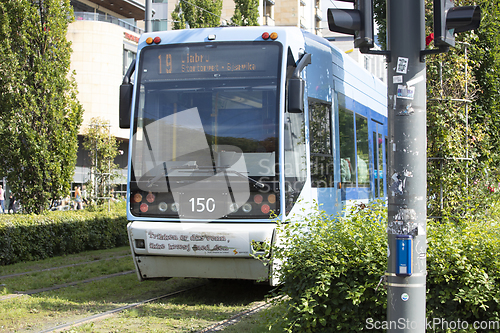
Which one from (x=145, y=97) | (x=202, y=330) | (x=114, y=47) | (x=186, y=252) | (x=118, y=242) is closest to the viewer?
(x=202, y=330)

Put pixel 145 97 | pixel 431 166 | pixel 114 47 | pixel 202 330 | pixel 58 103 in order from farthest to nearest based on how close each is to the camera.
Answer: pixel 114 47 < pixel 58 103 < pixel 431 166 < pixel 145 97 < pixel 202 330

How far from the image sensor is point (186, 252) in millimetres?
7105

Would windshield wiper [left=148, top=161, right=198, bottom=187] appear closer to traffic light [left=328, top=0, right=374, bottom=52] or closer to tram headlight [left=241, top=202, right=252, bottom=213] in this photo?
tram headlight [left=241, top=202, right=252, bottom=213]

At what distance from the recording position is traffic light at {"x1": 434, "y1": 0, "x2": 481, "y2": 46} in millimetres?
3945

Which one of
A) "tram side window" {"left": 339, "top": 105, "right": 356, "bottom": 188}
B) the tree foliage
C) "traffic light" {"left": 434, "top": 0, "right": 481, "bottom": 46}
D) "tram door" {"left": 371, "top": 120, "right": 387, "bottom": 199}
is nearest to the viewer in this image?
"traffic light" {"left": 434, "top": 0, "right": 481, "bottom": 46}

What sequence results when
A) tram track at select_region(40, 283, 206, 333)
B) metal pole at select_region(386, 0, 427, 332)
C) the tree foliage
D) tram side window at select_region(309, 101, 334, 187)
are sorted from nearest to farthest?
metal pole at select_region(386, 0, 427, 332)
tram track at select_region(40, 283, 206, 333)
tram side window at select_region(309, 101, 334, 187)
the tree foliage

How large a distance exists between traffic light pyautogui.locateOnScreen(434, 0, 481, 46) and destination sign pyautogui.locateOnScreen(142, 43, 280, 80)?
3.51m

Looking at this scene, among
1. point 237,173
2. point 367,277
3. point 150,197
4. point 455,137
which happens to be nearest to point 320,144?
point 237,173

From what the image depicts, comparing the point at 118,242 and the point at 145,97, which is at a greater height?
the point at 145,97

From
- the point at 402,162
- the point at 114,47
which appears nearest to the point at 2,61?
the point at 402,162

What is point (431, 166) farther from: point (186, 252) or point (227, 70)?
point (186, 252)

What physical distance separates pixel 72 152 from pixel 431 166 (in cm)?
1015

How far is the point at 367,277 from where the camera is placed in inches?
185

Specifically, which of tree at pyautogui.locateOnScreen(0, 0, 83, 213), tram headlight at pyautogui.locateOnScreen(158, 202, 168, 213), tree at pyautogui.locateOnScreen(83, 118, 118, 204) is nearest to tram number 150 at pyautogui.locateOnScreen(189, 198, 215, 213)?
tram headlight at pyautogui.locateOnScreen(158, 202, 168, 213)
